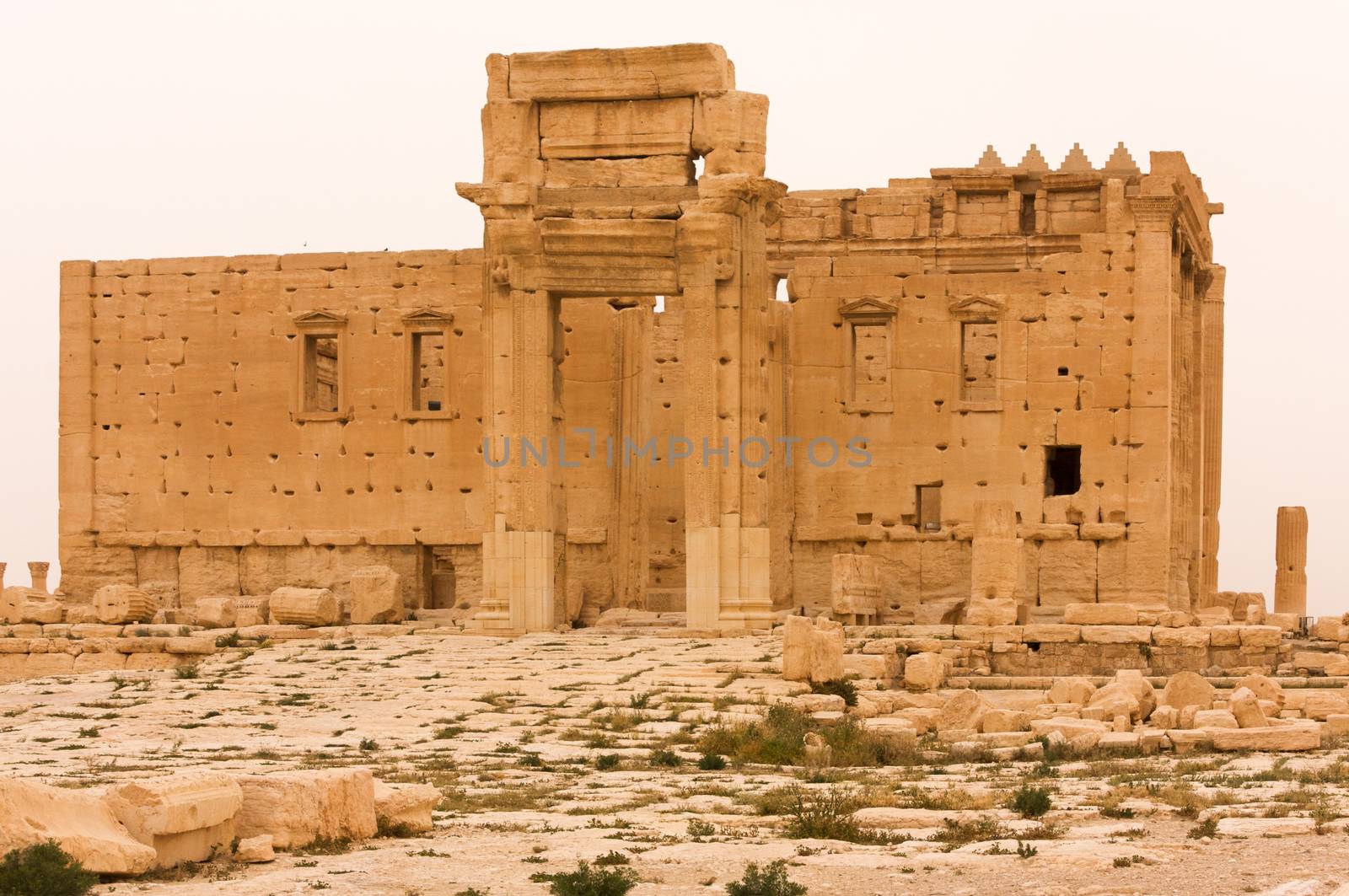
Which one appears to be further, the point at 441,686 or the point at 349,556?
the point at 349,556

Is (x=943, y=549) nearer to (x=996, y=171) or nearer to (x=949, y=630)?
(x=949, y=630)

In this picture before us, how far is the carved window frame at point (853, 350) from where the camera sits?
3206 cm

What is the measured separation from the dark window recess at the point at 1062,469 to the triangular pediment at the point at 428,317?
939cm

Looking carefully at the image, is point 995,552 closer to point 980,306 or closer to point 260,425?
point 980,306

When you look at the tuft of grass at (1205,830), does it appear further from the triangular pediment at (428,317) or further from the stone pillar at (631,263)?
the triangular pediment at (428,317)

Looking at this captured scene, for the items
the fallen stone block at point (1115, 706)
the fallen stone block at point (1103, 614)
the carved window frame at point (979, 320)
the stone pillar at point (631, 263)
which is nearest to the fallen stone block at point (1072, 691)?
the fallen stone block at point (1115, 706)

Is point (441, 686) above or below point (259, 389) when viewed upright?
below

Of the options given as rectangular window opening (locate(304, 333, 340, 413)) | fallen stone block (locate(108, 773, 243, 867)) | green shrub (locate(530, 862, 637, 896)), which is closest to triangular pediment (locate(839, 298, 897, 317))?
rectangular window opening (locate(304, 333, 340, 413))

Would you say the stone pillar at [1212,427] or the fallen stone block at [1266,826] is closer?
the fallen stone block at [1266,826]

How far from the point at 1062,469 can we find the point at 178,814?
884 inches

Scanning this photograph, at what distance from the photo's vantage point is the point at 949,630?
27156 mm

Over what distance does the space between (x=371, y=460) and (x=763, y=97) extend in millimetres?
8572

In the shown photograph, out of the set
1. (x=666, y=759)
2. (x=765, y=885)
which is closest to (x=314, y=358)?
(x=666, y=759)

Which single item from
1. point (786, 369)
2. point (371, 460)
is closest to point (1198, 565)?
point (786, 369)
